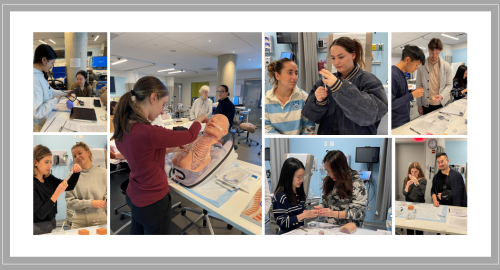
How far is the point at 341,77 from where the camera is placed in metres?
2.03

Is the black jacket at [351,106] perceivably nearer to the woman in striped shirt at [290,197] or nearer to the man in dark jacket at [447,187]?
the woman in striped shirt at [290,197]

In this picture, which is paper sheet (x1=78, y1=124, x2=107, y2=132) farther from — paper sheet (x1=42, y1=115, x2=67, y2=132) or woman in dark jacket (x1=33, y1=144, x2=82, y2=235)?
woman in dark jacket (x1=33, y1=144, x2=82, y2=235)

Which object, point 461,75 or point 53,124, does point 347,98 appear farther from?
point 53,124

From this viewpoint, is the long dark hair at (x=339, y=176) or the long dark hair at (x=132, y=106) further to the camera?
the long dark hair at (x=339, y=176)

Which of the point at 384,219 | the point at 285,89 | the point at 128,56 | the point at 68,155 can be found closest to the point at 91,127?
the point at 68,155

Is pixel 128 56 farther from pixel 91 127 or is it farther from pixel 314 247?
pixel 314 247

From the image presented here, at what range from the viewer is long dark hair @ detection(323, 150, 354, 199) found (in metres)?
2.16

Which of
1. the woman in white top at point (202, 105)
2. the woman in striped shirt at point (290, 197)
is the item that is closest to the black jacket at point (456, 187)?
the woman in striped shirt at point (290, 197)

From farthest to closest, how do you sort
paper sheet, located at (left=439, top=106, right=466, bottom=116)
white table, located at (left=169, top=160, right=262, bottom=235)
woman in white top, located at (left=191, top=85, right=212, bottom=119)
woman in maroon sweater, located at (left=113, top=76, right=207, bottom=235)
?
woman in white top, located at (left=191, top=85, right=212, bottom=119) → paper sheet, located at (left=439, top=106, right=466, bottom=116) → white table, located at (left=169, top=160, right=262, bottom=235) → woman in maroon sweater, located at (left=113, top=76, right=207, bottom=235)

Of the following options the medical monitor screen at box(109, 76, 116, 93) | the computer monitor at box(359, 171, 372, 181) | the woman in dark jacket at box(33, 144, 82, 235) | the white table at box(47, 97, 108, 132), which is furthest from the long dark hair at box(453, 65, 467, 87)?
the woman in dark jacket at box(33, 144, 82, 235)

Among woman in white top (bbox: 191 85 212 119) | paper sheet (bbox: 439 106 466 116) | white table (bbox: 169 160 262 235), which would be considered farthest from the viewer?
woman in white top (bbox: 191 85 212 119)

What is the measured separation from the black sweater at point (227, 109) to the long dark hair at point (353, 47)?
0.82 metres

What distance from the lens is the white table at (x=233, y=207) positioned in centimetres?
206

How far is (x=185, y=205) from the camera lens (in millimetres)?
2896
